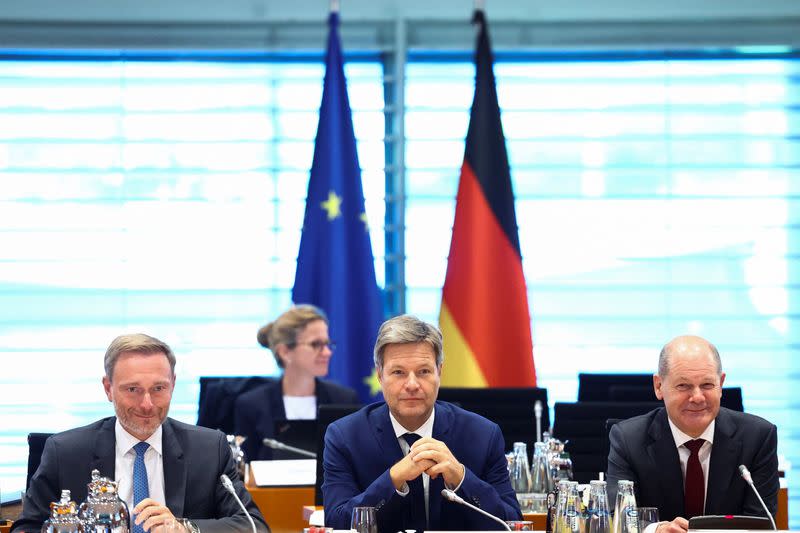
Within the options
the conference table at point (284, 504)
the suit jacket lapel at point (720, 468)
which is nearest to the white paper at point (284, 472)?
the conference table at point (284, 504)

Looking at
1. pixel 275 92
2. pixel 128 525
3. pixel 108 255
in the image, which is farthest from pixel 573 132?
pixel 128 525

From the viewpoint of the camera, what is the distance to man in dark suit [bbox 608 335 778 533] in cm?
371

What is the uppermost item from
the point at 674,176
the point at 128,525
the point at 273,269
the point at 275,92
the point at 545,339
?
the point at 275,92

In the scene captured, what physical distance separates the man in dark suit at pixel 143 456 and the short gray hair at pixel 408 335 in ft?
2.07

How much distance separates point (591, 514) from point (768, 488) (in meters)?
1.10

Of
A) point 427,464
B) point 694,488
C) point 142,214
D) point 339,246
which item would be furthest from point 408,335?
point 142,214

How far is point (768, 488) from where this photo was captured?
3.76m

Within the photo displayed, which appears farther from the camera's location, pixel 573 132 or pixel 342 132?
pixel 573 132

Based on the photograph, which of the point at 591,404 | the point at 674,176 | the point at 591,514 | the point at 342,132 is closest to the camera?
the point at 591,514

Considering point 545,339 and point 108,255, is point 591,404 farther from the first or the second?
point 108,255

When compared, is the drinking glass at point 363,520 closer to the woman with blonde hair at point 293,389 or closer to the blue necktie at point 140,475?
the blue necktie at point 140,475

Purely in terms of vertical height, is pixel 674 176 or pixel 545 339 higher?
pixel 674 176

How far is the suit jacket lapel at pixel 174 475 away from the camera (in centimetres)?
345

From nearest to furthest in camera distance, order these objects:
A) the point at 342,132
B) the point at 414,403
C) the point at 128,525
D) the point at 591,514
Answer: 1. the point at 128,525
2. the point at 591,514
3. the point at 414,403
4. the point at 342,132
